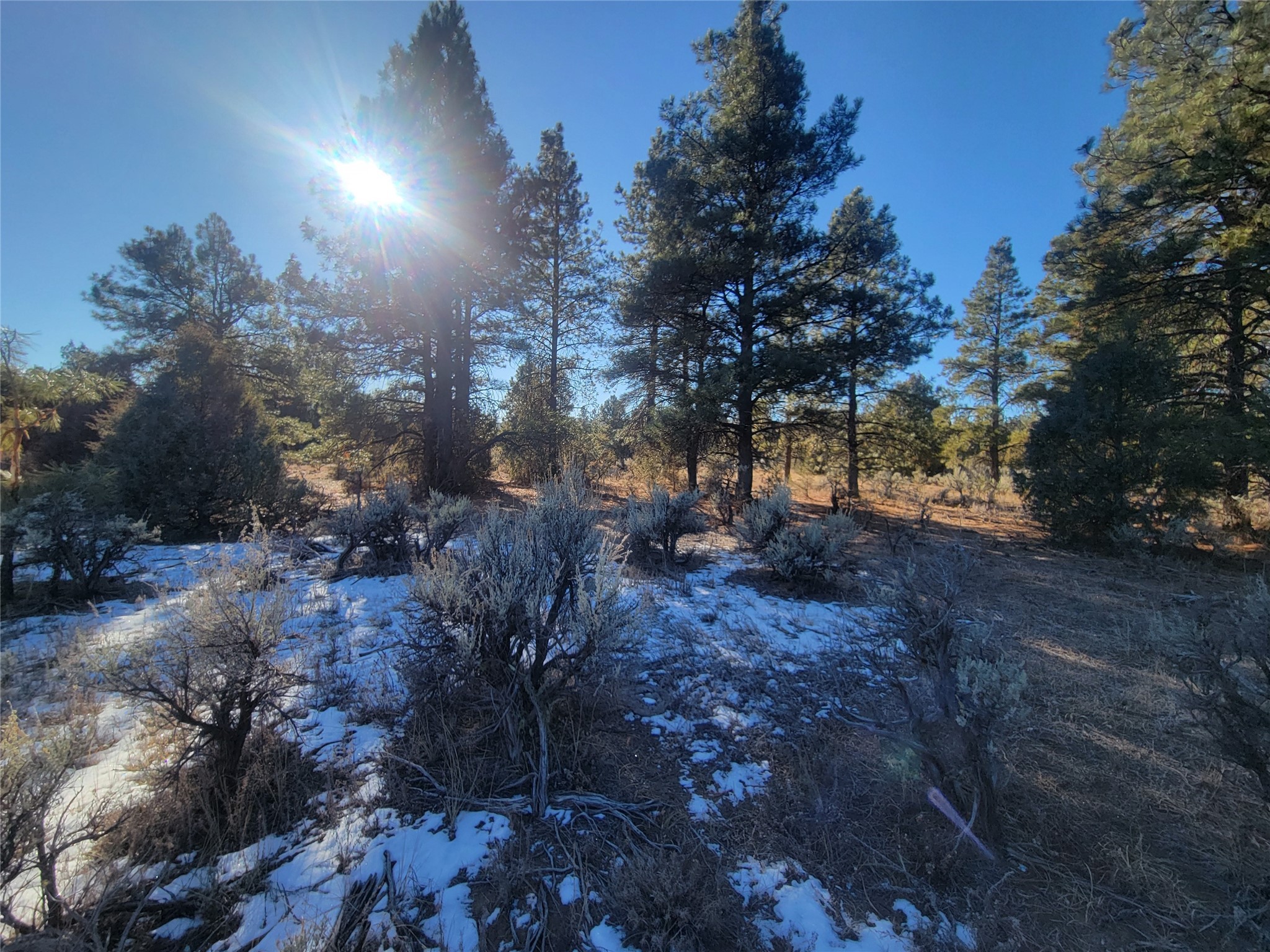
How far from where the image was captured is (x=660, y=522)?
24.6ft

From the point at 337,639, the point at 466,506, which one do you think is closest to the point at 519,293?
the point at 466,506

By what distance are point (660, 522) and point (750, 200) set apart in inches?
329

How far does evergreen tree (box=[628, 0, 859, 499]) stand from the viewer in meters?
10.2

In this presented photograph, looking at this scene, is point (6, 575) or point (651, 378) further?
point (651, 378)

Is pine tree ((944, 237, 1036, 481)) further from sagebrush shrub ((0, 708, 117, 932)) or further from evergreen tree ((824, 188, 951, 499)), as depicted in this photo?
→ sagebrush shrub ((0, 708, 117, 932))

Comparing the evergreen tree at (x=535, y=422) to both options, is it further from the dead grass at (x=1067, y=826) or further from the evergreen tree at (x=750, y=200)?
the dead grass at (x=1067, y=826)

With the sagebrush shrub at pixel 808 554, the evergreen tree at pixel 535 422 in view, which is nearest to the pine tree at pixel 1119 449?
the sagebrush shrub at pixel 808 554

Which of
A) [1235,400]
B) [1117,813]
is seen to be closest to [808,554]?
[1117,813]

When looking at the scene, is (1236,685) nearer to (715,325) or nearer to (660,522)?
(660,522)

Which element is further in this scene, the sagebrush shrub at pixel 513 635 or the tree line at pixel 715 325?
the tree line at pixel 715 325

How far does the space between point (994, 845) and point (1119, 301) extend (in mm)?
13493

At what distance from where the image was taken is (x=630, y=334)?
1270 centimetres

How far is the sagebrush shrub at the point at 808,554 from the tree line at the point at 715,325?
423cm

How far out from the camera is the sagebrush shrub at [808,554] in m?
6.44
